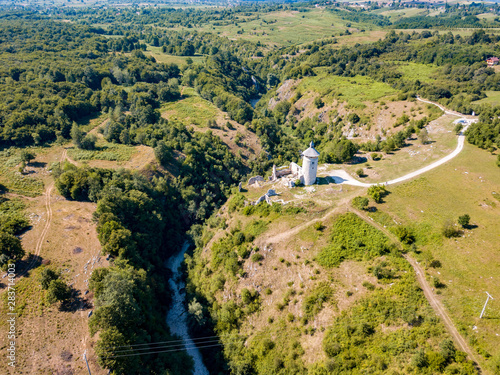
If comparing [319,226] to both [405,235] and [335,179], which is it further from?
[335,179]

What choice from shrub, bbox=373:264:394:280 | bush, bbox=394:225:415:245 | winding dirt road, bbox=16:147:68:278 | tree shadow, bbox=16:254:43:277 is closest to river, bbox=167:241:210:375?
tree shadow, bbox=16:254:43:277

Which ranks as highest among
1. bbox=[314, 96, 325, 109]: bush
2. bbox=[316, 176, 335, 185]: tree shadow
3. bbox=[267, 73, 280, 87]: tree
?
bbox=[267, 73, 280, 87]: tree

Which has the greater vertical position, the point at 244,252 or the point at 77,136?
the point at 77,136

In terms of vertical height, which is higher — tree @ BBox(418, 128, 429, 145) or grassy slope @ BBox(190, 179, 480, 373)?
tree @ BBox(418, 128, 429, 145)

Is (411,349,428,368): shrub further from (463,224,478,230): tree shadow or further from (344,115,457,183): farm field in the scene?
(344,115,457,183): farm field

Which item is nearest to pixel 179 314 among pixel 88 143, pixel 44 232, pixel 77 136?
pixel 44 232

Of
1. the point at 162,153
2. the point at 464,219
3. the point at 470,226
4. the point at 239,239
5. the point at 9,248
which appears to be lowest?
the point at 239,239
